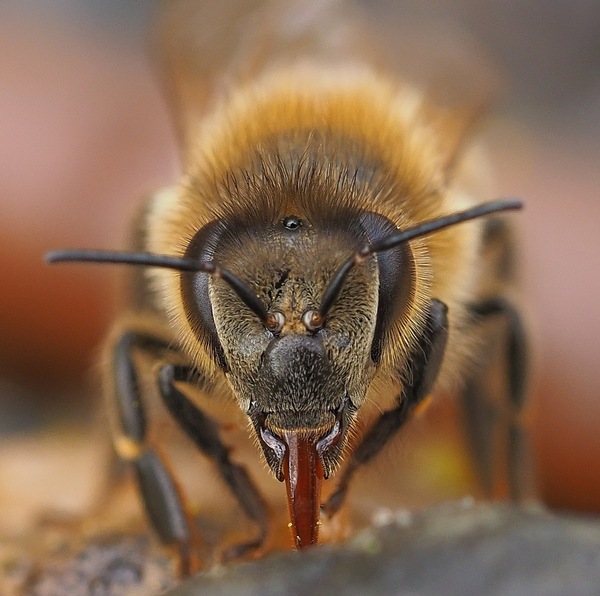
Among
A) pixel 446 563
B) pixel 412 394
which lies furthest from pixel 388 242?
pixel 446 563

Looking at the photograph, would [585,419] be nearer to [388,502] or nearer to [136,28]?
[388,502]

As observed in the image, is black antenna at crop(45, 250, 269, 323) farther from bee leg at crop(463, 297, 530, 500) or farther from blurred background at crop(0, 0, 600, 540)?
blurred background at crop(0, 0, 600, 540)

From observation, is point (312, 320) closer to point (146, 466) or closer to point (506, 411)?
point (146, 466)

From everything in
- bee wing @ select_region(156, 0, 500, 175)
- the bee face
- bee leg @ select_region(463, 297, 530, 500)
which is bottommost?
bee leg @ select_region(463, 297, 530, 500)

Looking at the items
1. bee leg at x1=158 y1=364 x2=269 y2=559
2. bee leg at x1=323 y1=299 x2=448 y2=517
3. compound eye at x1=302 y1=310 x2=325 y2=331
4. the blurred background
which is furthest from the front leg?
the blurred background

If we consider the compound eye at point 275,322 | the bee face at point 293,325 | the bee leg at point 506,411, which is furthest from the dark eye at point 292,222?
the bee leg at point 506,411

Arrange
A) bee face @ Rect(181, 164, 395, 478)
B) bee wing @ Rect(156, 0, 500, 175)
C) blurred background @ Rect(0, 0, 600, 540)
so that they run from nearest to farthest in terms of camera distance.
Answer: bee face @ Rect(181, 164, 395, 478) → bee wing @ Rect(156, 0, 500, 175) → blurred background @ Rect(0, 0, 600, 540)
